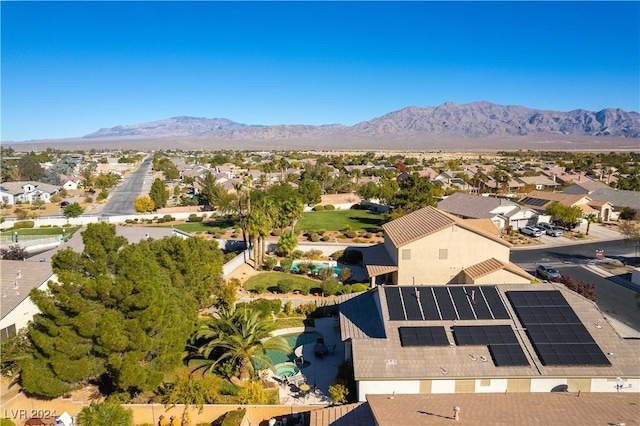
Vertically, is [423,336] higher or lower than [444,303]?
lower

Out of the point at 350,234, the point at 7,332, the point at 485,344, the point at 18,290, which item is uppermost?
the point at 18,290

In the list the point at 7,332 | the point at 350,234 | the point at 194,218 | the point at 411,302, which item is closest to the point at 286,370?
the point at 411,302

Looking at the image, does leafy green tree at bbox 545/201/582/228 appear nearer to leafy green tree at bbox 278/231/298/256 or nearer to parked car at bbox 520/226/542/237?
parked car at bbox 520/226/542/237

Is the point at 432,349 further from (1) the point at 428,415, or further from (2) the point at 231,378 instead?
(2) the point at 231,378

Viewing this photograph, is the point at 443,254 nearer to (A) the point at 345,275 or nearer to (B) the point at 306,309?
(A) the point at 345,275

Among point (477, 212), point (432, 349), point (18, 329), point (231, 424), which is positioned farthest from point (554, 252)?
point (18, 329)

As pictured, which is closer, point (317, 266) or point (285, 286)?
point (285, 286)

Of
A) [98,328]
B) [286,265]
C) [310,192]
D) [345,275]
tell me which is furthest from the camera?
[310,192]

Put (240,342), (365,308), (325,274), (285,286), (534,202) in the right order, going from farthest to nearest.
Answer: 1. (534,202)
2. (325,274)
3. (285,286)
4. (365,308)
5. (240,342)
